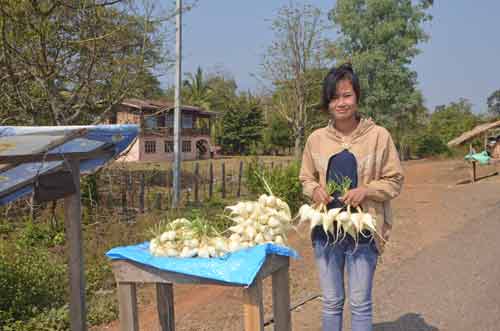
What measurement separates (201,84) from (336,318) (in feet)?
177

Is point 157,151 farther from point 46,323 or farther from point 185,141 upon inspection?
point 46,323

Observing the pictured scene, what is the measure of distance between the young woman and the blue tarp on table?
410mm

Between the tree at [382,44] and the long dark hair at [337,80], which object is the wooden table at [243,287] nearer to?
the long dark hair at [337,80]

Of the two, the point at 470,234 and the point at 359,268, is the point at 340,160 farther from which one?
the point at 470,234

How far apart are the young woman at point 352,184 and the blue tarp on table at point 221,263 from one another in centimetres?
41

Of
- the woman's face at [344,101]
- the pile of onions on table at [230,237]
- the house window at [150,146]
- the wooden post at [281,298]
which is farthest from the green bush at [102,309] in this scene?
the house window at [150,146]

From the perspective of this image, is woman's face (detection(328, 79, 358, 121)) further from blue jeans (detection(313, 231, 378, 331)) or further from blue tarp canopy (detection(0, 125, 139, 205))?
blue tarp canopy (detection(0, 125, 139, 205))

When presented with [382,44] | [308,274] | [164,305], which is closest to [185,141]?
[382,44]

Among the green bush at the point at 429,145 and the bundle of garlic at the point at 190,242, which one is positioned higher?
the green bush at the point at 429,145

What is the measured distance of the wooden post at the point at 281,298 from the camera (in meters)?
3.43

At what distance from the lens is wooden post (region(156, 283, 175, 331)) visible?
12.9ft

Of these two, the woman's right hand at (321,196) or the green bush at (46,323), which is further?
the green bush at (46,323)

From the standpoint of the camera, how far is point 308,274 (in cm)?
706

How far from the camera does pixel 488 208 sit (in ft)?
43.6
